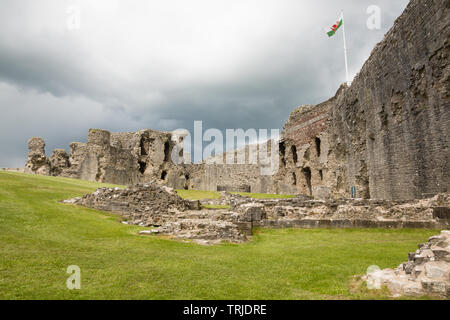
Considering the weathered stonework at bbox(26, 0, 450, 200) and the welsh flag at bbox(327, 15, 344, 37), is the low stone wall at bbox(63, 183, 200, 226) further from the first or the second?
the welsh flag at bbox(327, 15, 344, 37)

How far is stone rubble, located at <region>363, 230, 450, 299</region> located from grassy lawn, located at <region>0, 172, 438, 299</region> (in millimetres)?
429

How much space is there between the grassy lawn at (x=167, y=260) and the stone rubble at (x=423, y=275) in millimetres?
429

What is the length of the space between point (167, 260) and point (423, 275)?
4892 mm

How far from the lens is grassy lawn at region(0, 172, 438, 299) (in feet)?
15.6

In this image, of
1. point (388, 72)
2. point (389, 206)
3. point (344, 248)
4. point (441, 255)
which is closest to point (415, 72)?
point (388, 72)

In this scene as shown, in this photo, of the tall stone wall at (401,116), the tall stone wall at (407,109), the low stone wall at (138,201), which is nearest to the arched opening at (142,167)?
the tall stone wall at (401,116)

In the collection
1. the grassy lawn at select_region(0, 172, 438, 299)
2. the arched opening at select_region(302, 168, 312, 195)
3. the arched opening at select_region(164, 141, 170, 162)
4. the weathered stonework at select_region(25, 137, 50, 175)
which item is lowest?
the grassy lawn at select_region(0, 172, 438, 299)

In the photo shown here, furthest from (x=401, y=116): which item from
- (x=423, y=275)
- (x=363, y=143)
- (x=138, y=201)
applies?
(x=138, y=201)

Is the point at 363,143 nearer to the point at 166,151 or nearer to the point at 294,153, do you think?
the point at 294,153

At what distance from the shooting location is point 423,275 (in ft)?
14.9

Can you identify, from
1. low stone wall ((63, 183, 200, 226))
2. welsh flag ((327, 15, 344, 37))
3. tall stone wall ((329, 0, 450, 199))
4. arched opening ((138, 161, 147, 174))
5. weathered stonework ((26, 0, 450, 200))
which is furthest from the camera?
arched opening ((138, 161, 147, 174))

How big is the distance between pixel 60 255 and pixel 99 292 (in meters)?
2.53

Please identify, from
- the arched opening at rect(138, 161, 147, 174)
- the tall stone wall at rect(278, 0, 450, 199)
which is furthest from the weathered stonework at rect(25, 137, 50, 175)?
the tall stone wall at rect(278, 0, 450, 199)
